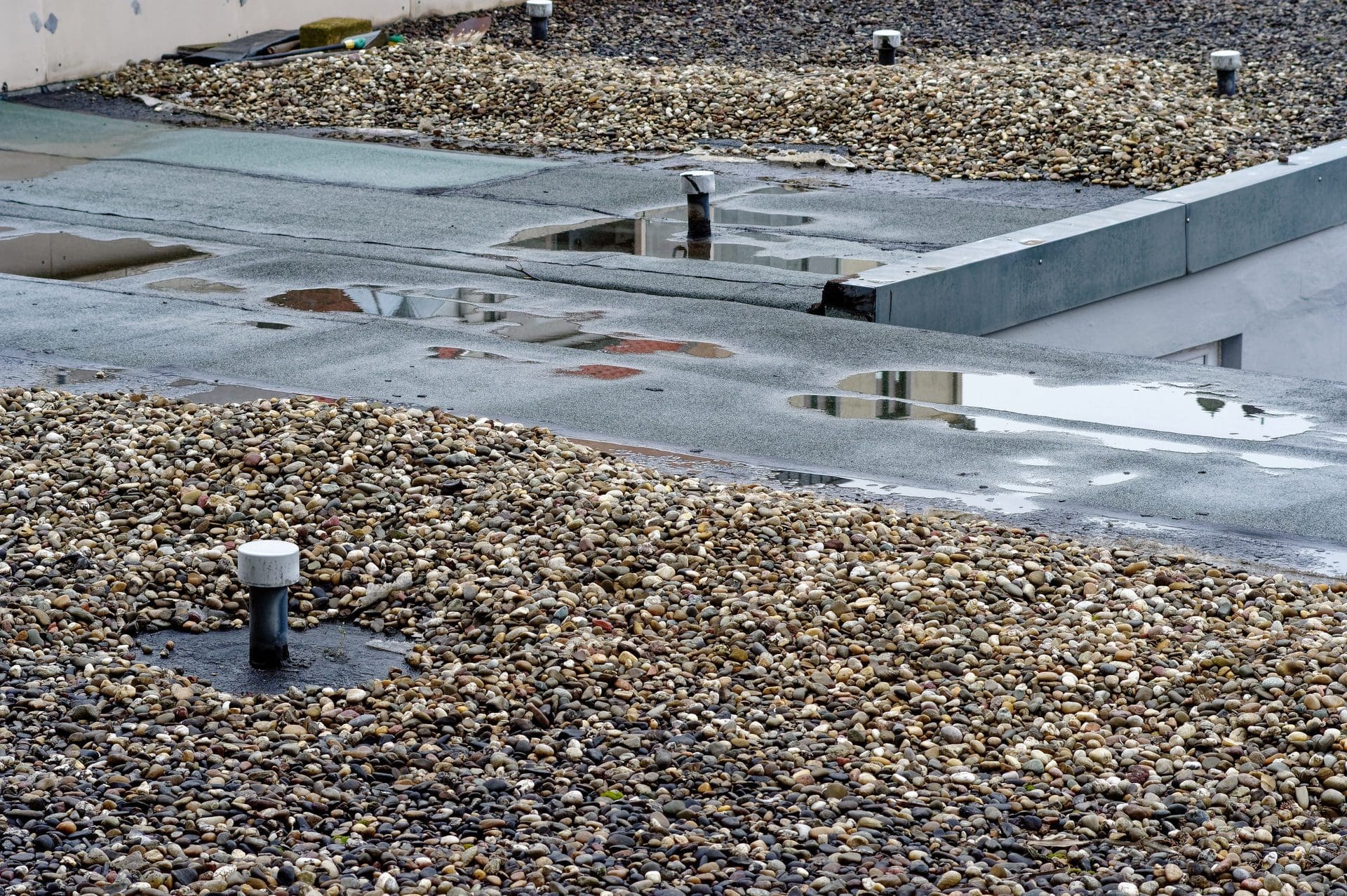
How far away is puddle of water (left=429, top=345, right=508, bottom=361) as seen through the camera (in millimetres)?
9312

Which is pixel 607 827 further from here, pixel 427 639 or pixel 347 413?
pixel 347 413

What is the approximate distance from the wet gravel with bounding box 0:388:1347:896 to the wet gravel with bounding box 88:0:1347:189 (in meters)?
8.19

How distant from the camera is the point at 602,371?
915cm

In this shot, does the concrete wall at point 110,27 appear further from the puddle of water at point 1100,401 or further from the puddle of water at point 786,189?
the puddle of water at point 1100,401

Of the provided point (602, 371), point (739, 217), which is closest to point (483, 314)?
point (602, 371)

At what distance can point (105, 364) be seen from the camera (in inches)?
358

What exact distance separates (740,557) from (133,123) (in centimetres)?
1126

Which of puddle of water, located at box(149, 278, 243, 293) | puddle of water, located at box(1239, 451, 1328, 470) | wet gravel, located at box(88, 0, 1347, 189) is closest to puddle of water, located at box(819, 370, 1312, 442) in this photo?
puddle of water, located at box(1239, 451, 1328, 470)

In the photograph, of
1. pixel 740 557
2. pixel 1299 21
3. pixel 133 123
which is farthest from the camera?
pixel 1299 21

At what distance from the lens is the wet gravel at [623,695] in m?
4.61

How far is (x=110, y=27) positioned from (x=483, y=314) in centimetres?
903

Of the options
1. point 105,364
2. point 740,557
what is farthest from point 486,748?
point 105,364

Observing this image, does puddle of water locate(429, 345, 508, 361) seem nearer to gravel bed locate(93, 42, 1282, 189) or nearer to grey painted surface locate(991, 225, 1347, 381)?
grey painted surface locate(991, 225, 1347, 381)

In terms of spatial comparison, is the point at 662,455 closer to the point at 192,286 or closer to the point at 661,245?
the point at 192,286
